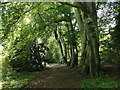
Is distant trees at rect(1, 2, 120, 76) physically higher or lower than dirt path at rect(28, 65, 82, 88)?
higher

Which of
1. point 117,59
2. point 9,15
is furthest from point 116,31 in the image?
point 9,15

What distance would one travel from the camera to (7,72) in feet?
28.8

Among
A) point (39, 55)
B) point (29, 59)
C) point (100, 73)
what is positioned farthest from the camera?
point (39, 55)

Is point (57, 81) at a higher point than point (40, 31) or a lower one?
lower

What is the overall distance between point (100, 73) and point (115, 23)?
9.69ft

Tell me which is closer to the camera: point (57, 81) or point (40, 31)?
point (57, 81)

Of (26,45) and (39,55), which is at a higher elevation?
(26,45)

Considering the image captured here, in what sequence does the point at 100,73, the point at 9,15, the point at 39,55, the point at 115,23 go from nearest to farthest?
1. the point at 115,23
2. the point at 9,15
3. the point at 100,73
4. the point at 39,55

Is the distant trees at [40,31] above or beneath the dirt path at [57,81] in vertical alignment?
above

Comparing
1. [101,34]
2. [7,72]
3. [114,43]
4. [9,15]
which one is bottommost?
[7,72]

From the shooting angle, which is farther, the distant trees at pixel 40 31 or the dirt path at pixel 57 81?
the dirt path at pixel 57 81

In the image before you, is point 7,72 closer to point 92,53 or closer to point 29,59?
point 29,59

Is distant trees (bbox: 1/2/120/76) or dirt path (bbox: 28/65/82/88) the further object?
dirt path (bbox: 28/65/82/88)

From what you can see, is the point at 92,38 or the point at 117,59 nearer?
the point at 117,59
